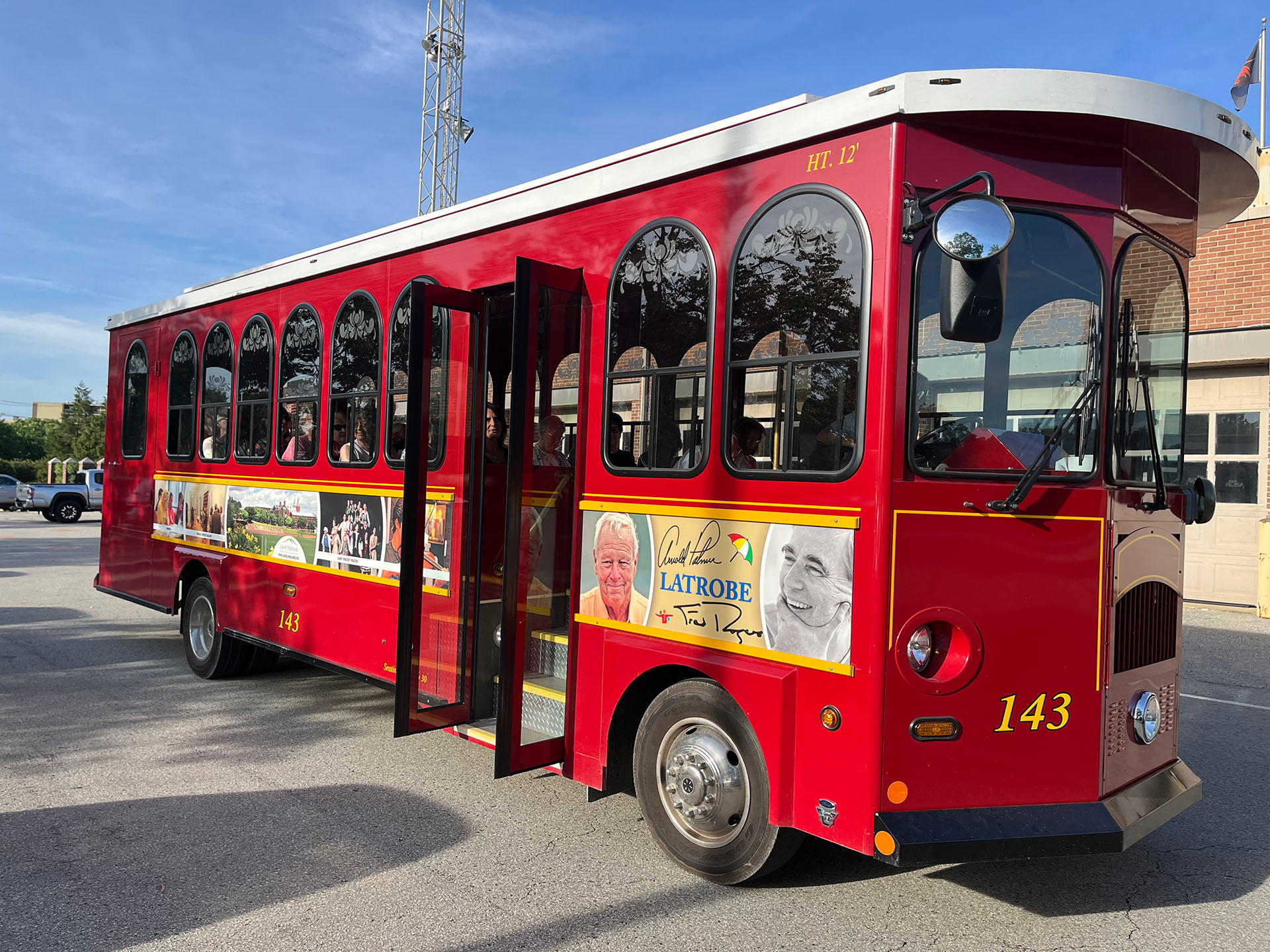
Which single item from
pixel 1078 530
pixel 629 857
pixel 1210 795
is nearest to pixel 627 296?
pixel 1078 530

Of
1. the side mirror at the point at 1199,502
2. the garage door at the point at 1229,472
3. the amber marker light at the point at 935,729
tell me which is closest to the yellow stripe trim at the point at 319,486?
the amber marker light at the point at 935,729

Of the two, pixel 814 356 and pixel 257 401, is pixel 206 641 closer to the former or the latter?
pixel 257 401

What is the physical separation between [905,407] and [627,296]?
1525mm

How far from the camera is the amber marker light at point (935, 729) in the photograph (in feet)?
11.1

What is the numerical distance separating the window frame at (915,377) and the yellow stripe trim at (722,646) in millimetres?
760

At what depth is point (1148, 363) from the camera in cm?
403

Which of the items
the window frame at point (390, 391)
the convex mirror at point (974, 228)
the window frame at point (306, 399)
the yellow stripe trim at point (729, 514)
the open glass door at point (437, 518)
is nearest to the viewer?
the convex mirror at point (974, 228)

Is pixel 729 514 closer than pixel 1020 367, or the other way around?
pixel 1020 367

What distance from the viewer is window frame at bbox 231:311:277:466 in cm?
712

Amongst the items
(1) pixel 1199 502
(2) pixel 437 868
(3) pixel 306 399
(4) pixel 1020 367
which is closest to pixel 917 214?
(4) pixel 1020 367

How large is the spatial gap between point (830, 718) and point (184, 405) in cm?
690

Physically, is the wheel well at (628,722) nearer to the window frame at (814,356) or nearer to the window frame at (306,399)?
the window frame at (814,356)

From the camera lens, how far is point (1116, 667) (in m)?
3.75

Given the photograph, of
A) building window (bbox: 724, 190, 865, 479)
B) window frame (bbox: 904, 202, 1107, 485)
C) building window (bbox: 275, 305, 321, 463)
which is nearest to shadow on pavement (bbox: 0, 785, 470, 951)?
building window (bbox: 724, 190, 865, 479)
